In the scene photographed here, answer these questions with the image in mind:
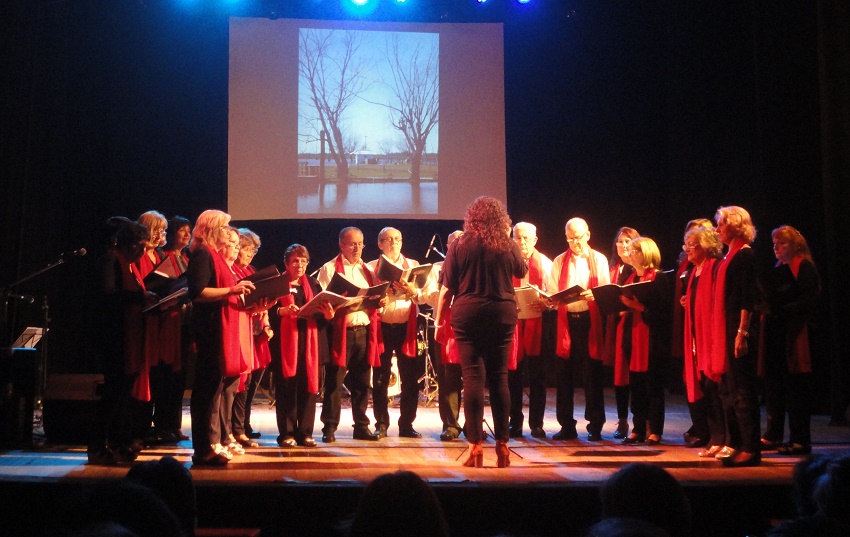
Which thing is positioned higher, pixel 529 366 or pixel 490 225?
pixel 490 225

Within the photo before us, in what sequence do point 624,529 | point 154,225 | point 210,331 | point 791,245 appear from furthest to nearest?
point 791,245, point 154,225, point 210,331, point 624,529

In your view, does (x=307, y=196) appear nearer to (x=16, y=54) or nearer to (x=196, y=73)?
(x=196, y=73)

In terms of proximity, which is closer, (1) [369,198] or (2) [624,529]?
(2) [624,529]

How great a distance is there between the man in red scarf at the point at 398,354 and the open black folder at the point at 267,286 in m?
1.35

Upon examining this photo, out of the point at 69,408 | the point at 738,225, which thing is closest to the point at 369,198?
the point at 69,408

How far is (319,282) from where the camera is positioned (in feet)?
19.9

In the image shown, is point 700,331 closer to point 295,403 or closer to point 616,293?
point 616,293

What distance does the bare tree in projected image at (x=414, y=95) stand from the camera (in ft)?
29.3

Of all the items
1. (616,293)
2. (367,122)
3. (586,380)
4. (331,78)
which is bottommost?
(586,380)

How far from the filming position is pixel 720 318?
4.68 m

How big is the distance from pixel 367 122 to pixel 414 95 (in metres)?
0.65

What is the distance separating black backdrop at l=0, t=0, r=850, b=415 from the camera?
7.52 metres

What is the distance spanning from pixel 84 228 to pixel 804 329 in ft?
24.1

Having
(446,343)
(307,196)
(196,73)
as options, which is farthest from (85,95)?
(446,343)
